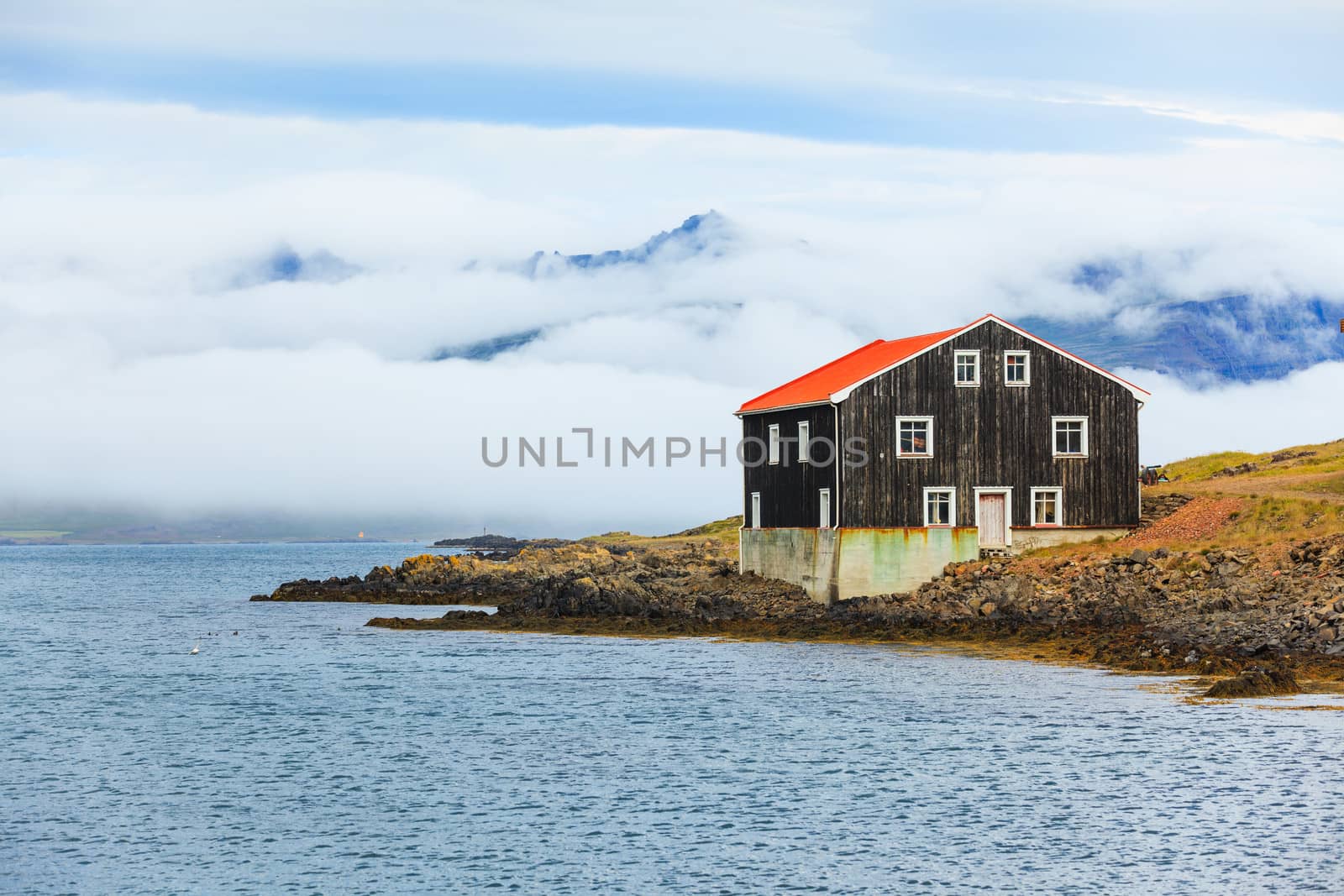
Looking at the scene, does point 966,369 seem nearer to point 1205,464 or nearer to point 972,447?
point 972,447

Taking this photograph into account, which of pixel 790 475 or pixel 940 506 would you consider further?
pixel 790 475

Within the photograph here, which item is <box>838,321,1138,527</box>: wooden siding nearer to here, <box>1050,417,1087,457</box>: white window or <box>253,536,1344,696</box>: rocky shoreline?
<box>1050,417,1087,457</box>: white window

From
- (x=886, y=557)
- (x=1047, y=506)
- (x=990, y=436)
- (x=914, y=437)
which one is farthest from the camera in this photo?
(x=1047, y=506)

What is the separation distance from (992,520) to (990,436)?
3386 mm

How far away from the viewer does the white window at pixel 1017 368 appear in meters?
58.6

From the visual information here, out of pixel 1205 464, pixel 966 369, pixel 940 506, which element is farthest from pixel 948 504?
pixel 1205 464

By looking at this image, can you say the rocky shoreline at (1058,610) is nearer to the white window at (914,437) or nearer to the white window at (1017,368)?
the white window at (914,437)

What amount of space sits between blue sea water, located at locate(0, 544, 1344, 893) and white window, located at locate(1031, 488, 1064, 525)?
12508 millimetres

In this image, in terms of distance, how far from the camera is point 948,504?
58.1 meters

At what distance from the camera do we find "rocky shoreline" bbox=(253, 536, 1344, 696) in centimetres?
4100

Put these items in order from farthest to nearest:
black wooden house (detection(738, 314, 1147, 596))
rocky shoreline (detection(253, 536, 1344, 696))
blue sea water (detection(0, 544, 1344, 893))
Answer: black wooden house (detection(738, 314, 1147, 596)) < rocky shoreline (detection(253, 536, 1344, 696)) < blue sea water (detection(0, 544, 1344, 893))

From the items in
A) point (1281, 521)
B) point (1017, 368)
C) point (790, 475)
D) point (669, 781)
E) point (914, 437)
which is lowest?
point (669, 781)

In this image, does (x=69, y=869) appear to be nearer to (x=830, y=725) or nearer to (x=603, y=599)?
(x=830, y=725)

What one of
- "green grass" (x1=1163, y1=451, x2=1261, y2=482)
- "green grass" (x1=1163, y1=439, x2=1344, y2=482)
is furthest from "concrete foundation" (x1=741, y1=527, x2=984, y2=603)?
"green grass" (x1=1163, y1=451, x2=1261, y2=482)
